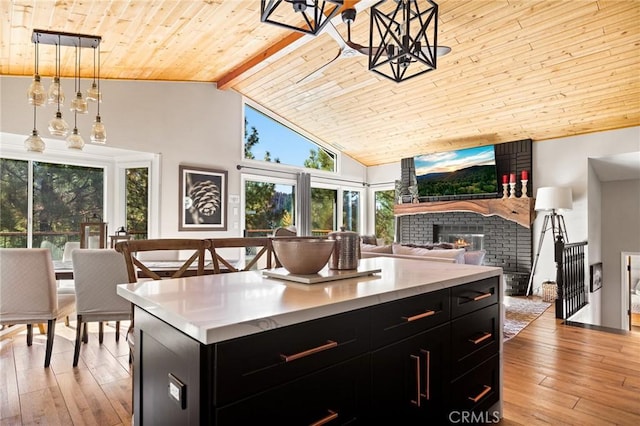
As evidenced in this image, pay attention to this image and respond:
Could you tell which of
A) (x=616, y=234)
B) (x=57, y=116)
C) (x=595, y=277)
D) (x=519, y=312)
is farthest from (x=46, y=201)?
(x=616, y=234)

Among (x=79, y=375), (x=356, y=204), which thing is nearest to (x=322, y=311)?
(x=79, y=375)

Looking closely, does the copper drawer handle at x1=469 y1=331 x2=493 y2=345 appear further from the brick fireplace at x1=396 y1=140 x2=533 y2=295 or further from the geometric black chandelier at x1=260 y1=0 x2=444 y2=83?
the brick fireplace at x1=396 y1=140 x2=533 y2=295

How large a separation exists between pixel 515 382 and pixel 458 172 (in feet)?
14.7

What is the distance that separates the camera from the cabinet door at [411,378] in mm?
1302

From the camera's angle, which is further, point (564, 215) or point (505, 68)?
point (564, 215)

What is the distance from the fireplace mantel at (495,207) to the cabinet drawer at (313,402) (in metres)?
5.41

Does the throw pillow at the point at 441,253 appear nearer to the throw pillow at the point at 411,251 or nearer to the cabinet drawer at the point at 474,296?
the throw pillow at the point at 411,251

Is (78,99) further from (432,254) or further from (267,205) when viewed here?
(267,205)

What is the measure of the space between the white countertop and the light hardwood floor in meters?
1.15

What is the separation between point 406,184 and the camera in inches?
295

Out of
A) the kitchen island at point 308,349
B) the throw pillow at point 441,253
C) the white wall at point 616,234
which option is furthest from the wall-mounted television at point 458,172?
the kitchen island at point 308,349

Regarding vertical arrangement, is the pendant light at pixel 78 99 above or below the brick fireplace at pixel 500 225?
above

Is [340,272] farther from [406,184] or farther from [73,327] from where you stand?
[406,184]

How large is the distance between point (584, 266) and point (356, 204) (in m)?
4.40
